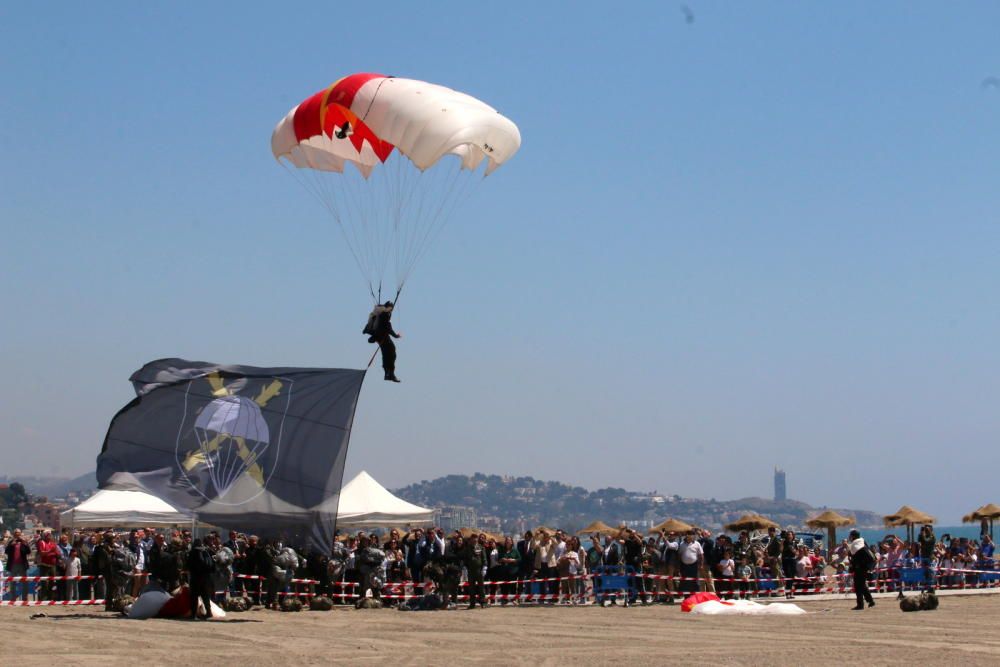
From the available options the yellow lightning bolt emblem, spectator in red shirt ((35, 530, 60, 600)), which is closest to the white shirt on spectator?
the yellow lightning bolt emblem

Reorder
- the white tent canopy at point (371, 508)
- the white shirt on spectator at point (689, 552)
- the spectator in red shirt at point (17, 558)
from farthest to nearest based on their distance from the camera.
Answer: the white tent canopy at point (371, 508)
the white shirt on spectator at point (689, 552)
the spectator in red shirt at point (17, 558)

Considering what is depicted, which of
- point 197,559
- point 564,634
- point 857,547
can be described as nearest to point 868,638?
point 564,634

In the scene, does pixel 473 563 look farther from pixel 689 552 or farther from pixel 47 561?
pixel 47 561

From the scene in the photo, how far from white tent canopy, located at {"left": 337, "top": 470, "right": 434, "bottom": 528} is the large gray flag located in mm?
9273

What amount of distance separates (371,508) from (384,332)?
9038mm

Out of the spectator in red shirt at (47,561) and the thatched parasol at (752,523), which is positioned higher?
the thatched parasol at (752,523)

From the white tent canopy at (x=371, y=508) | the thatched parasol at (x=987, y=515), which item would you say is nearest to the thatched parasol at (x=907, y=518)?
the thatched parasol at (x=987, y=515)

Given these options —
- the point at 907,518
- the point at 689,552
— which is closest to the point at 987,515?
the point at 907,518

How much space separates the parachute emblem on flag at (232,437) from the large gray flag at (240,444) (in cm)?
1

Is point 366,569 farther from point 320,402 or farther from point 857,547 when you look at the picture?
point 857,547

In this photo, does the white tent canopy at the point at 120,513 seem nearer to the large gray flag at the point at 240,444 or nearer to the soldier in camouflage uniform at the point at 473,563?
the soldier in camouflage uniform at the point at 473,563

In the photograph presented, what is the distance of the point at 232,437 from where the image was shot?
1712 cm

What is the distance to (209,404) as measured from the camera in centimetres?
1734

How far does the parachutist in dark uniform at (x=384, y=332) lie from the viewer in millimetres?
18875
